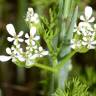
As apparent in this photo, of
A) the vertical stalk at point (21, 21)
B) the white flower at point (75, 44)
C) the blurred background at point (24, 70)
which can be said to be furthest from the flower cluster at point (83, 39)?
the vertical stalk at point (21, 21)

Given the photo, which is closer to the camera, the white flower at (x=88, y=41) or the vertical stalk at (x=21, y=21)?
the white flower at (x=88, y=41)

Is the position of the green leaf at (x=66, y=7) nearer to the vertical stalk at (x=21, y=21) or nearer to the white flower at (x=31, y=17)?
the white flower at (x=31, y=17)

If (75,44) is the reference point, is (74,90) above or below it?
below

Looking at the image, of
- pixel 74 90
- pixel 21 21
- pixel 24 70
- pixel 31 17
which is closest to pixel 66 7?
pixel 31 17

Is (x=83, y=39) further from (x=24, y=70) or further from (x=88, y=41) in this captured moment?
(x=24, y=70)

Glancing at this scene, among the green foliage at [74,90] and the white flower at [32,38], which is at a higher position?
the white flower at [32,38]

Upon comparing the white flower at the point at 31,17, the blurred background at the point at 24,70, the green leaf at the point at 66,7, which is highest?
the green leaf at the point at 66,7

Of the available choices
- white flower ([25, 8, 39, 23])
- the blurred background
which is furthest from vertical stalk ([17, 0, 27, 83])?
white flower ([25, 8, 39, 23])

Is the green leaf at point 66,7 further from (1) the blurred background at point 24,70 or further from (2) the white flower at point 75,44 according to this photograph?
(1) the blurred background at point 24,70

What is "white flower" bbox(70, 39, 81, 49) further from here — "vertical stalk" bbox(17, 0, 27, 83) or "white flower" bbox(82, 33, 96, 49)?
"vertical stalk" bbox(17, 0, 27, 83)

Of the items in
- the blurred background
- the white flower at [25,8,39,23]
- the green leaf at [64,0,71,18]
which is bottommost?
the blurred background

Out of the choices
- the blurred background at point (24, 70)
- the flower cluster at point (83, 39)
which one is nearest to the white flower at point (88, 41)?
the flower cluster at point (83, 39)

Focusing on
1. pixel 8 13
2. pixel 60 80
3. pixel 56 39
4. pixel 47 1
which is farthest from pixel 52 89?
pixel 8 13
